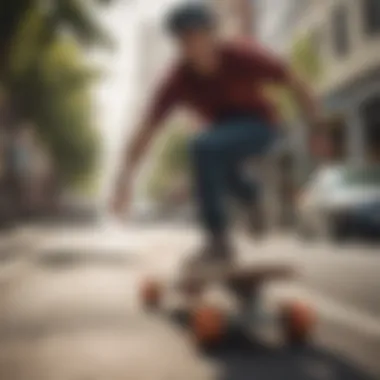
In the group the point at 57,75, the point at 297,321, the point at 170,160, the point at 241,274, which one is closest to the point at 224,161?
the point at 170,160

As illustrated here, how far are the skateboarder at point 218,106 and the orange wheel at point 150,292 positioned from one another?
0.09 m

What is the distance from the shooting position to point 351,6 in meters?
0.96

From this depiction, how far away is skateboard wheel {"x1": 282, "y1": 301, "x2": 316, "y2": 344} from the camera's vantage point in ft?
2.90

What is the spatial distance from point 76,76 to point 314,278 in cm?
58

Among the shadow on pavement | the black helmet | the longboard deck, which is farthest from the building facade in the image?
the shadow on pavement

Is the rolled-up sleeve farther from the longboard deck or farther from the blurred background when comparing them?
the longboard deck

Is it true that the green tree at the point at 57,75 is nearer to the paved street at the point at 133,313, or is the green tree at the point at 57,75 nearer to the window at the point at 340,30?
the paved street at the point at 133,313

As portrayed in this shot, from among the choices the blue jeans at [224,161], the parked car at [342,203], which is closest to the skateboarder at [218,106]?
the blue jeans at [224,161]

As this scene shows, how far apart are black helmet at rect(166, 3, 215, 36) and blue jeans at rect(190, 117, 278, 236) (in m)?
0.17

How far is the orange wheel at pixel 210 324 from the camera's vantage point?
857mm

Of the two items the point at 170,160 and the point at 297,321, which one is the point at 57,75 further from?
the point at 297,321

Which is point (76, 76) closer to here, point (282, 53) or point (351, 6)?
point (282, 53)

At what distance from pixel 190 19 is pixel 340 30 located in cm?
33

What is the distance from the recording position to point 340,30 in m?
1.04
